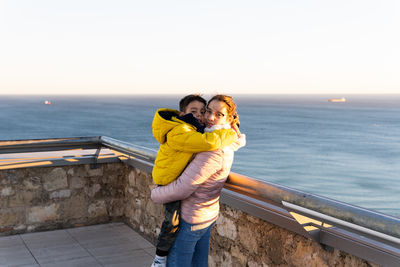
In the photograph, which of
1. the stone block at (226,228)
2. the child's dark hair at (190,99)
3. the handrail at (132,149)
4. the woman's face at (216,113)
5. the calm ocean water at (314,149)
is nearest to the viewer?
the woman's face at (216,113)

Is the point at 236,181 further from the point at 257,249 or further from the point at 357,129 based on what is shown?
the point at 357,129

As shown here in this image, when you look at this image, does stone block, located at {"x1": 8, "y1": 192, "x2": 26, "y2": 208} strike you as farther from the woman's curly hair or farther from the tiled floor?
the woman's curly hair

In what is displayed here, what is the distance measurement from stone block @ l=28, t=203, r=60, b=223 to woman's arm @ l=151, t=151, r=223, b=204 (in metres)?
2.80

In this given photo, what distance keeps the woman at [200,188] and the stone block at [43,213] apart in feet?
8.81

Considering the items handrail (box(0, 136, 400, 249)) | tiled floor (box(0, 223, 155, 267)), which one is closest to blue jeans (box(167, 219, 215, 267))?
handrail (box(0, 136, 400, 249))

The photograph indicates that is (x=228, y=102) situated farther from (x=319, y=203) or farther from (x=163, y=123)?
(x=319, y=203)

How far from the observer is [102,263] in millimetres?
4035

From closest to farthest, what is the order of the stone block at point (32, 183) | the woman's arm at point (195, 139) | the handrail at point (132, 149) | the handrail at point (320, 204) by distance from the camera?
1. the handrail at point (320, 204)
2. the woman's arm at point (195, 139)
3. the handrail at point (132, 149)
4. the stone block at point (32, 183)

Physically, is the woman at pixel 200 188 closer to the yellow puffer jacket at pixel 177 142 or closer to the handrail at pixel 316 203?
the yellow puffer jacket at pixel 177 142

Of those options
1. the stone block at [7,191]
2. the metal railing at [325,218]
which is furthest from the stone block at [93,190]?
the metal railing at [325,218]

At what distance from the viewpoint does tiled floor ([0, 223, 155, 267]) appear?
4062 millimetres

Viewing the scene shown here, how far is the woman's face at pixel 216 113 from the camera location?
8.05ft

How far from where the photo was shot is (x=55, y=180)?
4902mm

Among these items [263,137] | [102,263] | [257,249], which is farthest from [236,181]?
[263,137]
